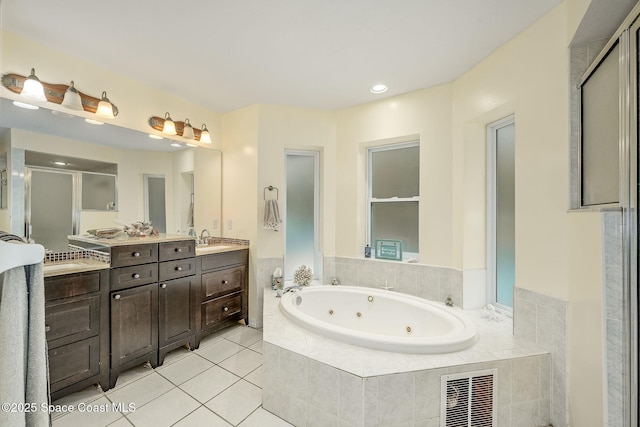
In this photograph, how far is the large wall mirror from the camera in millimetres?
1847

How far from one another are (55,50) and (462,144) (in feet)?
10.9

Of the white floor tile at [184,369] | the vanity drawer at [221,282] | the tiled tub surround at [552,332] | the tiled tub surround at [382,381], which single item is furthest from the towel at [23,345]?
the tiled tub surround at [552,332]

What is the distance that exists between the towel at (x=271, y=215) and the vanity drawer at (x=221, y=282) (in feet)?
1.95

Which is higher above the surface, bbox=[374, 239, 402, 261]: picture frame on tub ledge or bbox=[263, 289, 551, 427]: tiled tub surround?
bbox=[374, 239, 402, 261]: picture frame on tub ledge

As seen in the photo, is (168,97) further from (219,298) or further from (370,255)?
(370,255)

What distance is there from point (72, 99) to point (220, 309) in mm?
2166

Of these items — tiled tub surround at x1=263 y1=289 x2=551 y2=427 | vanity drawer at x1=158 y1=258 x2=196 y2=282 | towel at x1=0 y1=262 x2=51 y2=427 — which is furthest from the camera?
vanity drawer at x1=158 y1=258 x2=196 y2=282

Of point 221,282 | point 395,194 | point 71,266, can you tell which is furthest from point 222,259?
point 395,194

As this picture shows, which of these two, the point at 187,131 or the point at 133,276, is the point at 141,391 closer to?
the point at 133,276

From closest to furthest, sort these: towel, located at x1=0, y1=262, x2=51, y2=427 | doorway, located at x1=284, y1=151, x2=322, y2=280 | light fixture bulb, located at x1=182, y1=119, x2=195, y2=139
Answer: towel, located at x1=0, y1=262, x2=51, y2=427
light fixture bulb, located at x1=182, y1=119, x2=195, y2=139
doorway, located at x1=284, y1=151, x2=322, y2=280

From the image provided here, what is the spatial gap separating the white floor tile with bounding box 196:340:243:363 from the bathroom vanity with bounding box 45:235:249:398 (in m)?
0.14

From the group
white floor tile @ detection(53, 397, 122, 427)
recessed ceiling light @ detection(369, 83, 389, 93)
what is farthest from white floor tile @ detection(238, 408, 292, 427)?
recessed ceiling light @ detection(369, 83, 389, 93)

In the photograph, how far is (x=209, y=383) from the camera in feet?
6.47

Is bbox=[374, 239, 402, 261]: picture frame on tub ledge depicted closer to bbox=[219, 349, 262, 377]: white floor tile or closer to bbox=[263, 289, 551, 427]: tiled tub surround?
bbox=[263, 289, 551, 427]: tiled tub surround
